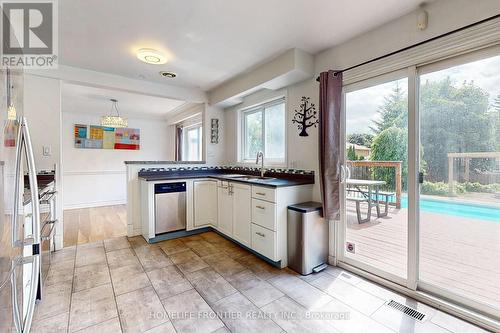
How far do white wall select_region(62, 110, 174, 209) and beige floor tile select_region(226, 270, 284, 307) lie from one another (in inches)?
192

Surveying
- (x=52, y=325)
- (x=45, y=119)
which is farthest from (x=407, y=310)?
(x=45, y=119)

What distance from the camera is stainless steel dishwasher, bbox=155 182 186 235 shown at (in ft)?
10.4

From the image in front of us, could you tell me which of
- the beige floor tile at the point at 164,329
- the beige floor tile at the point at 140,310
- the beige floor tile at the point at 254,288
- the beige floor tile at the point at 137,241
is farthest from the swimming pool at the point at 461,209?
the beige floor tile at the point at 137,241

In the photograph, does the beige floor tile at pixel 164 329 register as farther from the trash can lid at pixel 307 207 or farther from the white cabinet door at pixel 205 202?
the white cabinet door at pixel 205 202

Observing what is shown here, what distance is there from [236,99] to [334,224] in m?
2.50

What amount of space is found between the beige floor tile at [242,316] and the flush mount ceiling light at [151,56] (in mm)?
Answer: 2677

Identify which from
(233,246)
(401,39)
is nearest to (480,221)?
(401,39)

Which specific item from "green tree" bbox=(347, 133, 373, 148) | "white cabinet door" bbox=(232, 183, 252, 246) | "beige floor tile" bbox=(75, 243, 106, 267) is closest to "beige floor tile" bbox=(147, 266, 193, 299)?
"beige floor tile" bbox=(75, 243, 106, 267)

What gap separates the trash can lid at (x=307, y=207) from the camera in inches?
90.6

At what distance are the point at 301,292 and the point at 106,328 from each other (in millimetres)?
1511

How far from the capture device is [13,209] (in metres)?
1.12

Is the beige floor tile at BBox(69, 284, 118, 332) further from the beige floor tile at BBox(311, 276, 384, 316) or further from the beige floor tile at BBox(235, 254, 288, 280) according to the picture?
the beige floor tile at BBox(311, 276, 384, 316)

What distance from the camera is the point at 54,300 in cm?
182

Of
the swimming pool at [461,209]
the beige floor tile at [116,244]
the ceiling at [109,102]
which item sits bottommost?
the beige floor tile at [116,244]
